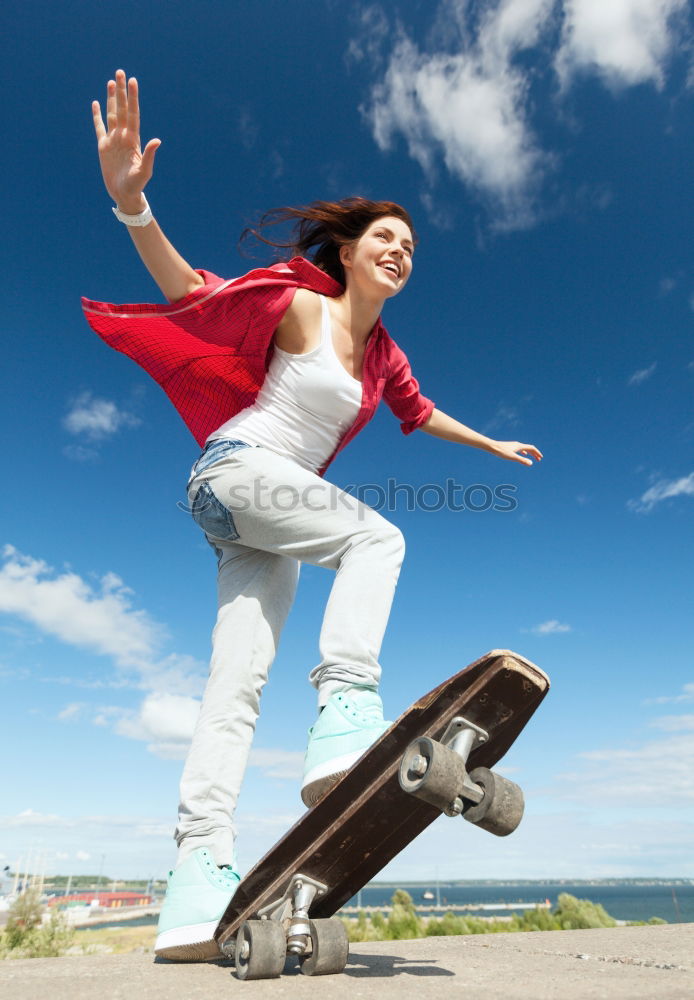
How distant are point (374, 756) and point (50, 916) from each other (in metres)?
10.3

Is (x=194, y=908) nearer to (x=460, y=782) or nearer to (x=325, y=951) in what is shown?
(x=325, y=951)

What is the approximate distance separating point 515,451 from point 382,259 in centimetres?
159

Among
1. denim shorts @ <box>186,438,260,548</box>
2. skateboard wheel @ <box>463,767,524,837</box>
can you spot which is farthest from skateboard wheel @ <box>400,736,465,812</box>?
denim shorts @ <box>186,438,260,548</box>

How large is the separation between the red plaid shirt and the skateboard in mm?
1501

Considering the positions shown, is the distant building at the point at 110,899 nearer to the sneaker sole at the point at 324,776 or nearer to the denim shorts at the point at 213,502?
the denim shorts at the point at 213,502

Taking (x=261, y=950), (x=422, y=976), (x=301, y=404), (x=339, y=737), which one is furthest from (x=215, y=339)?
(x=422, y=976)

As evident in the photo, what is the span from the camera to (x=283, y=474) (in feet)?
8.39

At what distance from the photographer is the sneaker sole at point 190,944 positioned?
7.40 ft

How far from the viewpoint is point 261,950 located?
189 cm

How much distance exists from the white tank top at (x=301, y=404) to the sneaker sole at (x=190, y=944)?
1.84 metres

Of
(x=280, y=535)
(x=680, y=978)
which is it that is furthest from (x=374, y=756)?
(x=680, y=978)

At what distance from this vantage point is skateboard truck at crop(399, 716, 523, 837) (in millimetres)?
1690

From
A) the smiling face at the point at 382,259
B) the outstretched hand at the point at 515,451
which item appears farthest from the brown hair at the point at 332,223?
the outstretched hand at the point at 515,451

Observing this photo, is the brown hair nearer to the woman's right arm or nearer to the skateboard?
the woman's right arm
